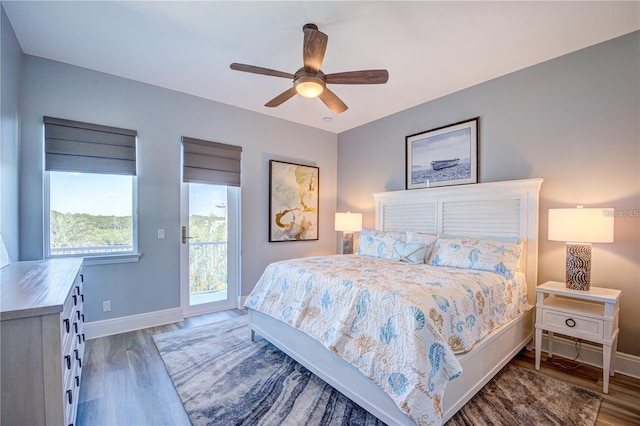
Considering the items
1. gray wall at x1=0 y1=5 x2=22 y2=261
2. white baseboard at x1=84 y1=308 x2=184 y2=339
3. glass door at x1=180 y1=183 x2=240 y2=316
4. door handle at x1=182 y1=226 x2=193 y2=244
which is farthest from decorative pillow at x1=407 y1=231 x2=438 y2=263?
gray wall at x1=0 y1=5 x2=22 y2=261

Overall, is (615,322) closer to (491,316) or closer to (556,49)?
(491,316)

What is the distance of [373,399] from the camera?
5.80 feet

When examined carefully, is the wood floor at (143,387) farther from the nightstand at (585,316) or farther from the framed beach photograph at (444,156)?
the framed beach photograph at (444,156)

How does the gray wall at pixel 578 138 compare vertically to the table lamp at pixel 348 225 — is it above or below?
above

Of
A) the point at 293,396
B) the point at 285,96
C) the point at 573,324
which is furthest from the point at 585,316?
the point at 285,96

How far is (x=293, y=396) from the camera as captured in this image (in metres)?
2.07

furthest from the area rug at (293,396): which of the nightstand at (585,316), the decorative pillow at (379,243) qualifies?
the decorative pillow at (379,243)

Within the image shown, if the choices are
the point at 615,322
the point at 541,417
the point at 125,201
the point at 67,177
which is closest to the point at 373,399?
the point at 541,417

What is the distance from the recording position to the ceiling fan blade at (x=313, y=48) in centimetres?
195

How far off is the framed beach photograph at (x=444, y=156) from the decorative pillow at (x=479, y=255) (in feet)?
2.95

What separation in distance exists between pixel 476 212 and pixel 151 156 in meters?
3.81

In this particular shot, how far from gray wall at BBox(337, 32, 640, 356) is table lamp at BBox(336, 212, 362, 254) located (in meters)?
1.77

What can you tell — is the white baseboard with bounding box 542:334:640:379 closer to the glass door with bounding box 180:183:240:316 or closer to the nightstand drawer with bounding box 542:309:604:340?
the nightstand drawer with bounding box 542:309:604:340

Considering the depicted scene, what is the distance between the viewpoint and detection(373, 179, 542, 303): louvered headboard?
9.32 ft
